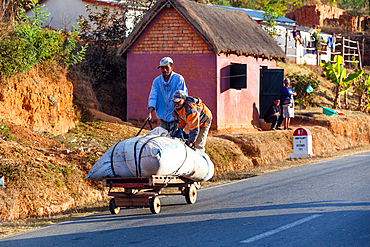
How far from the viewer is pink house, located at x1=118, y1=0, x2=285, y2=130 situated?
65.1ft

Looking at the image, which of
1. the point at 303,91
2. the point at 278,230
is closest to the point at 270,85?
the point at 303,91

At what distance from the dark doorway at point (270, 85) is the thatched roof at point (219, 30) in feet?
2.51

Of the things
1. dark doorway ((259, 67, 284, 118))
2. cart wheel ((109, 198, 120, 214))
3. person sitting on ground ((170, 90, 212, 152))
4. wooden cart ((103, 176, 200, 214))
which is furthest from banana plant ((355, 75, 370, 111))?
cart wheel ((109, 198, 120, 214))

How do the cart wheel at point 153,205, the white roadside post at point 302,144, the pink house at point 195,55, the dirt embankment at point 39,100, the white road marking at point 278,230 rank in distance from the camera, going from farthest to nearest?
the pink house at point 195,55 → the white roadside post at point 302,144 → the dirt embankment at point 39,100 → the cart wheel at point 153,205 → the white road marking at point 278,230

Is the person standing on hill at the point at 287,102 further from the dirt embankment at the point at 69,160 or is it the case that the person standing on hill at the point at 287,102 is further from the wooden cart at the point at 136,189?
the wooden cart at the point at 136,189

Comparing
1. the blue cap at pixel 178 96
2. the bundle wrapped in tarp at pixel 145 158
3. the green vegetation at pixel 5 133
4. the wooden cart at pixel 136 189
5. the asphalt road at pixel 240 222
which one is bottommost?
the asphalt road at pixel 240 222

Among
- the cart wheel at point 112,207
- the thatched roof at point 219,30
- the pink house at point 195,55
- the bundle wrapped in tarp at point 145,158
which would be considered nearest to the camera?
the bundle wrapped in tarp at point 145,158

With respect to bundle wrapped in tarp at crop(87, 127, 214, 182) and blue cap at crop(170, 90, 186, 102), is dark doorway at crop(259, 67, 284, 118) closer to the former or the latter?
blue cap at crop(170, 90, 186, 102)

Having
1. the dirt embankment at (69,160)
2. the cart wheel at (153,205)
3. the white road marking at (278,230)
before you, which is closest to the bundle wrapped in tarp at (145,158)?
the cart wheel at (153,205)

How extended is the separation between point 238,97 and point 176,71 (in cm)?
302

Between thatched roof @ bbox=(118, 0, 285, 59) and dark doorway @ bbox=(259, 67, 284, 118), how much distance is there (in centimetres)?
77

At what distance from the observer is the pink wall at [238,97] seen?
20.1 meters

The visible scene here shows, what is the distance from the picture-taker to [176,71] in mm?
20328

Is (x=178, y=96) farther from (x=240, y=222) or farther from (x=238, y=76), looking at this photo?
(x=238, y=76)
